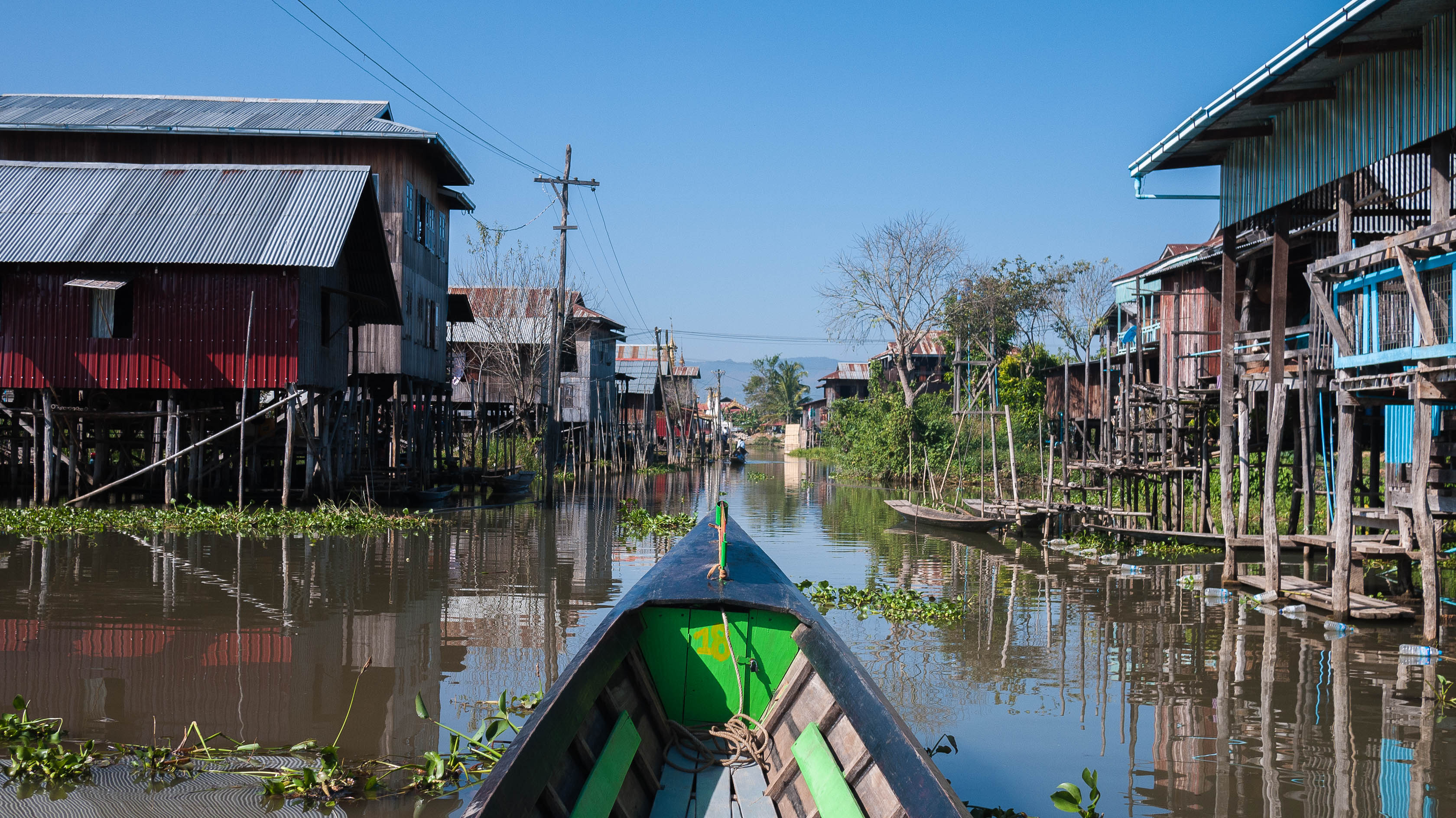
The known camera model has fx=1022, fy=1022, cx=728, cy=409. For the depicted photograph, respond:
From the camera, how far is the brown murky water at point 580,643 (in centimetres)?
616

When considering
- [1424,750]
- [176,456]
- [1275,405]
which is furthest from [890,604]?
[176,456]

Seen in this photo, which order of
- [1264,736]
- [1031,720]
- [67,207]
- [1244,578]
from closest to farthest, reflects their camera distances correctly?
[1264,736]
[1031,720]
[1244,578]
[67,207]

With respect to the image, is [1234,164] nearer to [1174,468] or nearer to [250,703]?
[1174,468]

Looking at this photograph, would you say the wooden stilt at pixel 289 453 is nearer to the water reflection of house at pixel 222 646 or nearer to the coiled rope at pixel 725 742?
the water reflection of house at pixel 222 646

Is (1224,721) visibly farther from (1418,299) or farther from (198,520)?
(198,520)

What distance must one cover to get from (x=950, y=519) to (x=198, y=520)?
1309cm

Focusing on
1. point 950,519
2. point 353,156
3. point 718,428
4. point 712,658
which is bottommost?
point 950,519

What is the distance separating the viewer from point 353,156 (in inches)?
893

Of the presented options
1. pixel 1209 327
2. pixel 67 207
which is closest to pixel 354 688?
pixel 67 207

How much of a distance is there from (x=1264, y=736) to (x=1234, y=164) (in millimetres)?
9453

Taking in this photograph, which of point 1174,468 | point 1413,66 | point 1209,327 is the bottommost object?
point 1174,468

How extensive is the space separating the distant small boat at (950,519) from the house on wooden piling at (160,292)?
11.8 meters

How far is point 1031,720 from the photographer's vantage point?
7.45m

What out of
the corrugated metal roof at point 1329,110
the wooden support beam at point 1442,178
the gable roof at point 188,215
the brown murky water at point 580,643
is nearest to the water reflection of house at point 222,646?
the brown murky water at point 580,643
